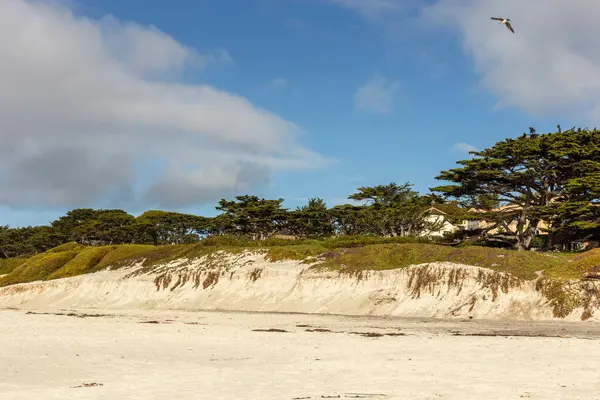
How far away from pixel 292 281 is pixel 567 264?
58.4 feet

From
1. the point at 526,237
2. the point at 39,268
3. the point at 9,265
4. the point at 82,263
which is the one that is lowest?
the point at 39,268

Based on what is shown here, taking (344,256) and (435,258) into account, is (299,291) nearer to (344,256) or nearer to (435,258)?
(344,256)

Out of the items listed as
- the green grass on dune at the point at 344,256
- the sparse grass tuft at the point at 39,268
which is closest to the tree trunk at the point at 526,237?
the green grass on dune at the point at 344,256

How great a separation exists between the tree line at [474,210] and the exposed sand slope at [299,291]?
1710 centimetres

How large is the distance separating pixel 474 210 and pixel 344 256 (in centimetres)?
3358

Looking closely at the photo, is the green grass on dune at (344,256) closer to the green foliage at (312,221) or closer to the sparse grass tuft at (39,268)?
the sparse grass tuft at (39,268)

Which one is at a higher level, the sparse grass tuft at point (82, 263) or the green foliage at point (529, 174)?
the green foliage at point (529, 174)

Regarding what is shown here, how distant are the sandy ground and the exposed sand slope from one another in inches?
198

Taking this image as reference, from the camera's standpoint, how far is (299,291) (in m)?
39.0

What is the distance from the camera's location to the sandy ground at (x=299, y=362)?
37.7 feet

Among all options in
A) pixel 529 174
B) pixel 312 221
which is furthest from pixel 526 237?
pixel 312 221

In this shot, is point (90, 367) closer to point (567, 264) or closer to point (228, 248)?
point (567, 264)

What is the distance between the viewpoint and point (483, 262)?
35.8 metres

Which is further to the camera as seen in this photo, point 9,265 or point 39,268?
point 9,265
